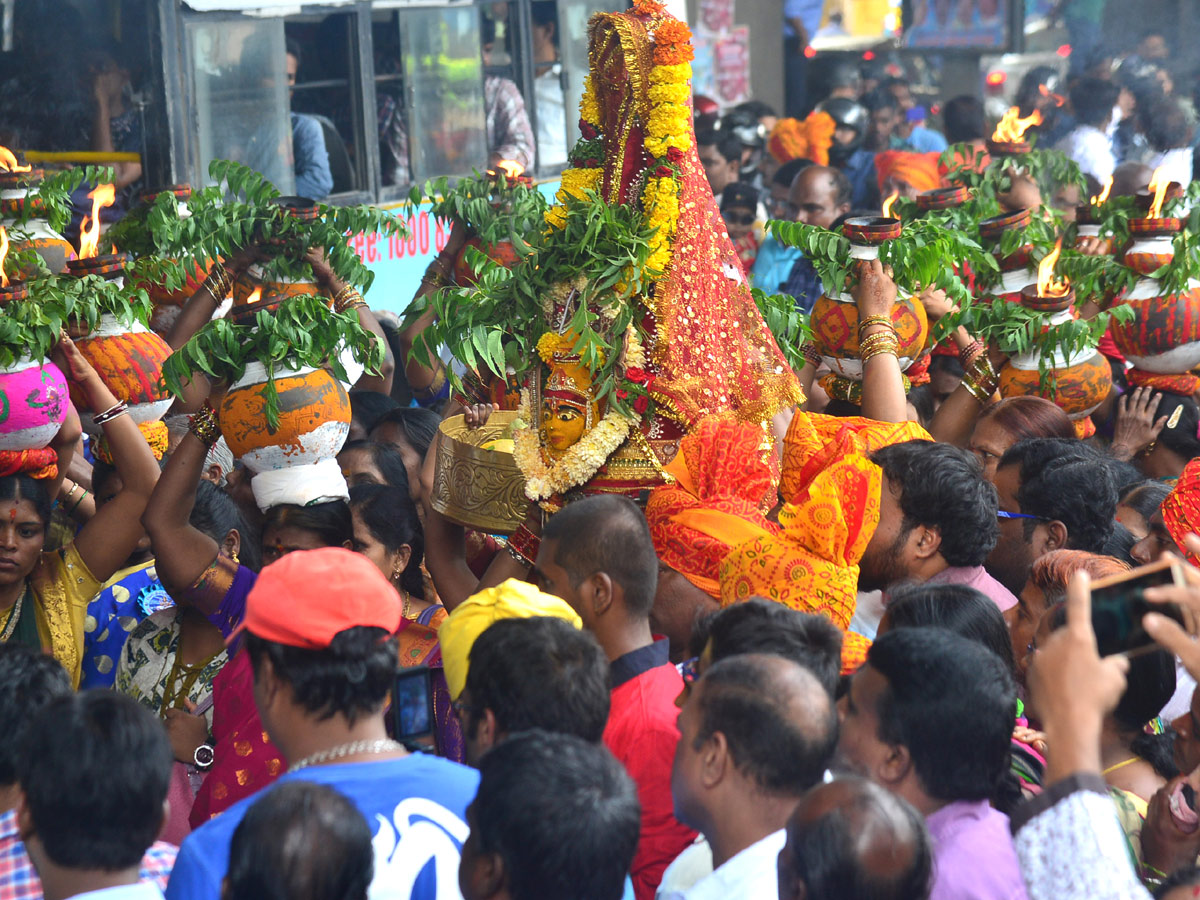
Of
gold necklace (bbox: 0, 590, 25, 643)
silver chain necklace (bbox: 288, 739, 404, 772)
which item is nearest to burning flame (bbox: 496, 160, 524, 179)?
gold necklace (bbox: 0, 590, 25, 643)

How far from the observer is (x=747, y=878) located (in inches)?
86.4

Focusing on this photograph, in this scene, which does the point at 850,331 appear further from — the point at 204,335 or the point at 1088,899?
the point at 1088,899

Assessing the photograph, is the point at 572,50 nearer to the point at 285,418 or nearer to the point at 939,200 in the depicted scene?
the point at 939,200

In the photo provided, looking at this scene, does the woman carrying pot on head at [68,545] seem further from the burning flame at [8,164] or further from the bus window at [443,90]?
the bus window at [443,90]

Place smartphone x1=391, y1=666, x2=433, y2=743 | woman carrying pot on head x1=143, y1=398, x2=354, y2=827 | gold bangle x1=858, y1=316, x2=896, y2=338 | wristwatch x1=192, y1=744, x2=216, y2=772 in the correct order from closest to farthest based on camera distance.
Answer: smartphone x1=391, y1=666, x2=433, y2=743, woman carrying pot on head x1=143, y1=398, x2=354, y2=827, wristwatch x1=192, y1=744, x2=216, y2=772, gold bangle x1=858, y1=316, x2=896, y2=338

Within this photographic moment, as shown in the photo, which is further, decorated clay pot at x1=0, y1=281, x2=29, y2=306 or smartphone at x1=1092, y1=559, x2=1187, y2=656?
decorated clay pot at x1=0, y1=281, x2=29, y2=306

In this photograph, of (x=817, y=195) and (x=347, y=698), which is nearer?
(x=347, y=698)

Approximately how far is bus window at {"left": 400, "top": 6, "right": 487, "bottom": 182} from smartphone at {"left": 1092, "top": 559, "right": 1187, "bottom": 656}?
292 inches

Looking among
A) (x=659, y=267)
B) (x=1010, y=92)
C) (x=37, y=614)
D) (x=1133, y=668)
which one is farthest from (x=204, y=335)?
(x=1010, y=92)

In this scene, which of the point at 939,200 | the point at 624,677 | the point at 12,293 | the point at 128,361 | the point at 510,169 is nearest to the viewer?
the point at 624,677

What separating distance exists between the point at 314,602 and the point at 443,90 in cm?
743

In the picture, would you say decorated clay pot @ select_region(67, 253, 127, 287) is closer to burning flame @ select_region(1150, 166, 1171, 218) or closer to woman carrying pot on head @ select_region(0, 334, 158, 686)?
woman carrying pot on head @ select_region(0, 334, 158, 686)

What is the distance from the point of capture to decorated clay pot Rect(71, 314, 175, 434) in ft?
13.2

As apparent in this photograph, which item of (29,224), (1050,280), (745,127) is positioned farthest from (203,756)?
(745,127)
